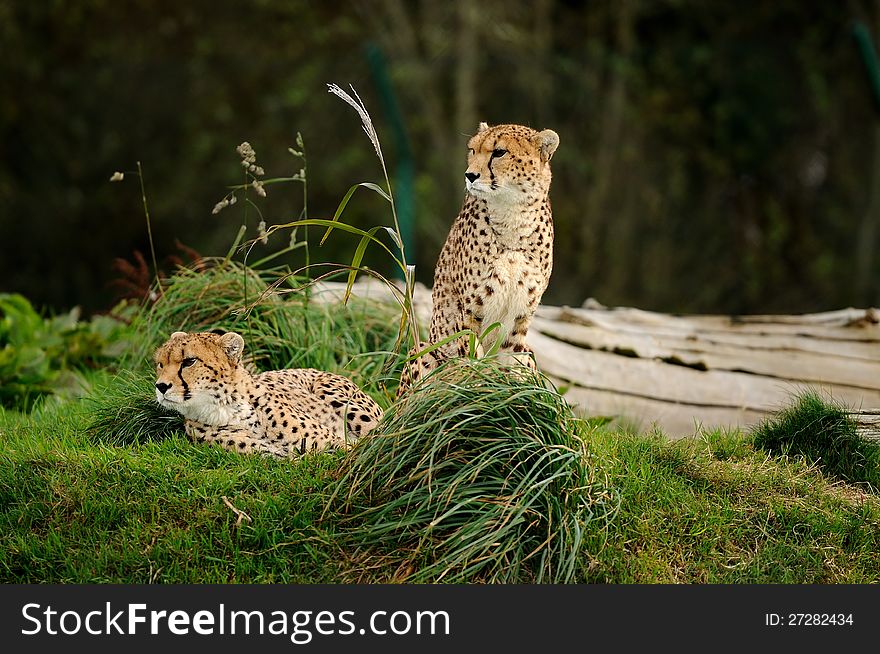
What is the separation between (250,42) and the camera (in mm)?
10656

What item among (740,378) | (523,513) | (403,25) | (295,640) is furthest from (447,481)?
(403,25)

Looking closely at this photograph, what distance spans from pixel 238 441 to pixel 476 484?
905mm

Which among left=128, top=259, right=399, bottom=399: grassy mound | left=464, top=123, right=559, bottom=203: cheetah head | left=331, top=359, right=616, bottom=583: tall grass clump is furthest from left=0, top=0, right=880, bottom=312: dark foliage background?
left=331, top=359, right=616, bottom=583: tall grass clump

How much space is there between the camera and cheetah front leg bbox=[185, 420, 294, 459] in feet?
12.5

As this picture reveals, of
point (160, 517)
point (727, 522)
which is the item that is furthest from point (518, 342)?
point (160, 517)

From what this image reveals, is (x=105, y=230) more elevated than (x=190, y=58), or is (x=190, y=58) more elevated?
(x=190, y=58)

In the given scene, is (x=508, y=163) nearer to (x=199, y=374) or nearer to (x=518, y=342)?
(x=518, y=342)

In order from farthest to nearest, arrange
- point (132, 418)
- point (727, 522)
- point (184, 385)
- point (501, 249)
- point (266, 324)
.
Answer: point (266, 324) < point (132, 418) < point (501, 249) < point (184, 385) < point (727, 522)

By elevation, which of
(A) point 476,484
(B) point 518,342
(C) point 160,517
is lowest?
(C) point 160,517

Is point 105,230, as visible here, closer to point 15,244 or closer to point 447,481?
point 15,244

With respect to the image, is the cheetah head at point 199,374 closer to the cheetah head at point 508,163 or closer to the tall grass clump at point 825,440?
the cheetah head at point 508,163

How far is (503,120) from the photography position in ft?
31.4

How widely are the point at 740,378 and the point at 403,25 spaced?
5.96 m

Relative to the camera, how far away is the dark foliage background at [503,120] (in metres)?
9.78
